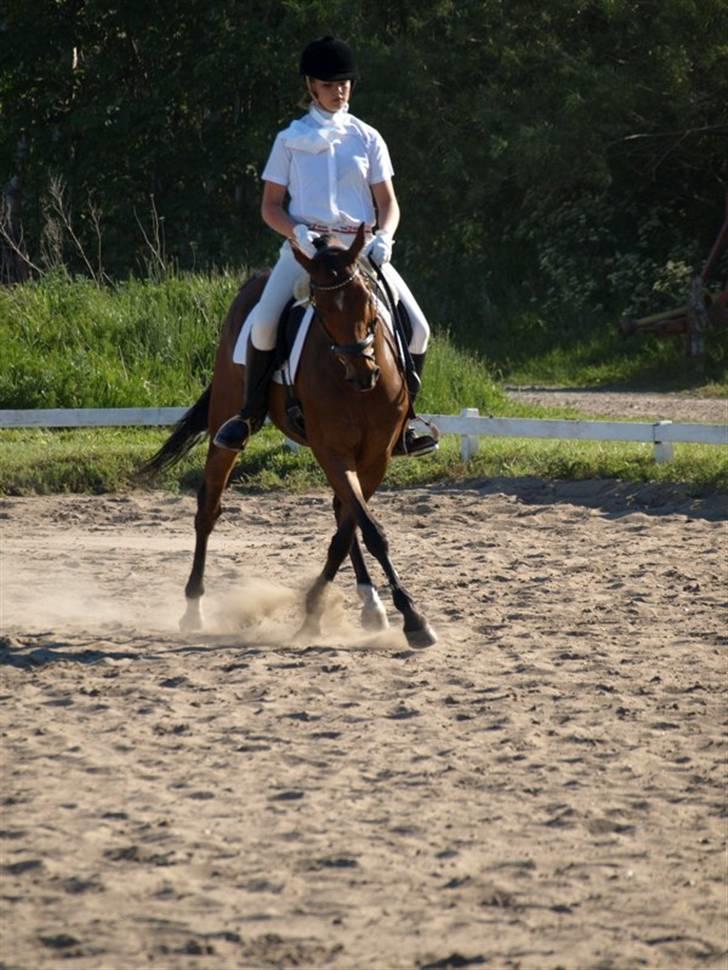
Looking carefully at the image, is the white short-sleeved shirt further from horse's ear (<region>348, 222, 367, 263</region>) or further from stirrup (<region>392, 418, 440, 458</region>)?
stirrup (<region>392, 418, 440, 458</region>)

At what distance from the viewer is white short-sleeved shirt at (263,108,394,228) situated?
864cm

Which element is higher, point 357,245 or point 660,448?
point 357,245

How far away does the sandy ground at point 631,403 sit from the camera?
1847 cm

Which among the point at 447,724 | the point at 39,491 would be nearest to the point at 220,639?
the point at 447,724

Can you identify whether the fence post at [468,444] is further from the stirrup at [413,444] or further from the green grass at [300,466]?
the stirrup at [413,444]

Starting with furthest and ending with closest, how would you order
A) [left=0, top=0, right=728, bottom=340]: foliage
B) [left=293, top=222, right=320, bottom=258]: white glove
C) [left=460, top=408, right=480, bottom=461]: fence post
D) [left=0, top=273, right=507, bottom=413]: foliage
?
[left=0, top=0, right=728, bottom=340]: foliage → [left=0, top=273, right=507, bottom=413]: foliage → [left=460, top=408, right=480, bottom=461]: fence post → [left=293, top=222, right=320, bottom=258]: white glove

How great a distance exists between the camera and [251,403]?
9.13 m

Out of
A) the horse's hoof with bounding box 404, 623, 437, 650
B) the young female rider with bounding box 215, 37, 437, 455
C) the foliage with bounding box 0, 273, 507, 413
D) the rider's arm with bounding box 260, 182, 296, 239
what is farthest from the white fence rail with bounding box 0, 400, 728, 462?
the horse's hoof with bounding box 404, 623, 437, 650

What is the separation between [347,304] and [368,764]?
269 cm

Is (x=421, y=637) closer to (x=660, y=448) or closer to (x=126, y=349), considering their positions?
(x=660, y=448)

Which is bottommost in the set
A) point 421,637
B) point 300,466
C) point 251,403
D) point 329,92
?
point 300,466

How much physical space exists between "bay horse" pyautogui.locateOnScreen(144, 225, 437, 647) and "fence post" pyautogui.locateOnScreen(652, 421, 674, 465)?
5093mm

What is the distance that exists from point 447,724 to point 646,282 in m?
20.1

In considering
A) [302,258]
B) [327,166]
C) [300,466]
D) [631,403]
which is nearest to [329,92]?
[327,166]
